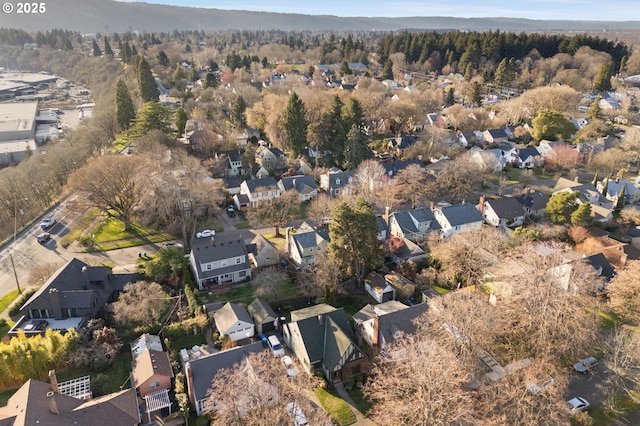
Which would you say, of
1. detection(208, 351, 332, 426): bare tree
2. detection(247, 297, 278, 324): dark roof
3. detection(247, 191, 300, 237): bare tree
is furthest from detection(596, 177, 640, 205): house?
detection(208, 351, 332, 426): bare tree

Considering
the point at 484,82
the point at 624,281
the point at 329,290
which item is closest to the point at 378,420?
the point at 329,290

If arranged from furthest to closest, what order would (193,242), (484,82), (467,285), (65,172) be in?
(484,82), (65,172), (193,242), (467,285)

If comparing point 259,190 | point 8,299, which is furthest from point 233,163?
point 8,299

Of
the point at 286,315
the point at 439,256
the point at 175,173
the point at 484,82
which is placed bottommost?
the point at 286,315

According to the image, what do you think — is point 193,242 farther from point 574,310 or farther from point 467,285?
point 574,310

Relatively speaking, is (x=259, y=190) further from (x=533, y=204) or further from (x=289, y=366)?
(x=533, y=204)

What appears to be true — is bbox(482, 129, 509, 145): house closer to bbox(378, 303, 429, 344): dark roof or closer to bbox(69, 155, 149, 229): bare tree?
bbox(378, 303, 429, 344): dark roof
